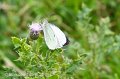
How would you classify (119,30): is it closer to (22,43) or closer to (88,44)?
(88,44)

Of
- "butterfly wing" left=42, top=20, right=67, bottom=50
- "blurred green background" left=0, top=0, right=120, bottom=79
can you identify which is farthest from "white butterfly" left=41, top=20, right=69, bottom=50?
"blurred green background" left=0, top=0, right=120, bottom=79

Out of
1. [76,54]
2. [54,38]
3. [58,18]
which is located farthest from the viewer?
[58,18]

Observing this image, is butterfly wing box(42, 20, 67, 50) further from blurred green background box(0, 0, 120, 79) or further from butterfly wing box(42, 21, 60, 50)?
blurred green background box(0, 0, 120, 79)

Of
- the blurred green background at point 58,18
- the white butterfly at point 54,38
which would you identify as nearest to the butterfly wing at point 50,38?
the white butterfly at point 54,38

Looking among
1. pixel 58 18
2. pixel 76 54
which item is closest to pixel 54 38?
pixel 76 54

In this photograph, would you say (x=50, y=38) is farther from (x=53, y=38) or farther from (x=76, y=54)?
(x=76, y=54)

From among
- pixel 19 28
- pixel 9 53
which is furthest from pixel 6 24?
pixel 9 53

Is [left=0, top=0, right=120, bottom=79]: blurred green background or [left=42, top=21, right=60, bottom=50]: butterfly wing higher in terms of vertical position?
[left=0, top=0, right=120, bottom=79]: blurred green background

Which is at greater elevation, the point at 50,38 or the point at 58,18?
the point at 58,18

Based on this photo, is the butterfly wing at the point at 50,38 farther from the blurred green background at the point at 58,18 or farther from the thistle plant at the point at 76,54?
the blurred green background at the point at 58,18

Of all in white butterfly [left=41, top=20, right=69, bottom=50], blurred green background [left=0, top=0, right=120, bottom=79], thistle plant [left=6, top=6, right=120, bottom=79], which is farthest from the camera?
blurred green background [left=0, top=0, right=120, bottom=79]

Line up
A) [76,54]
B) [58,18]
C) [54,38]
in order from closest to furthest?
1. [54,38]
2. [76,54]
3. [58,18]
